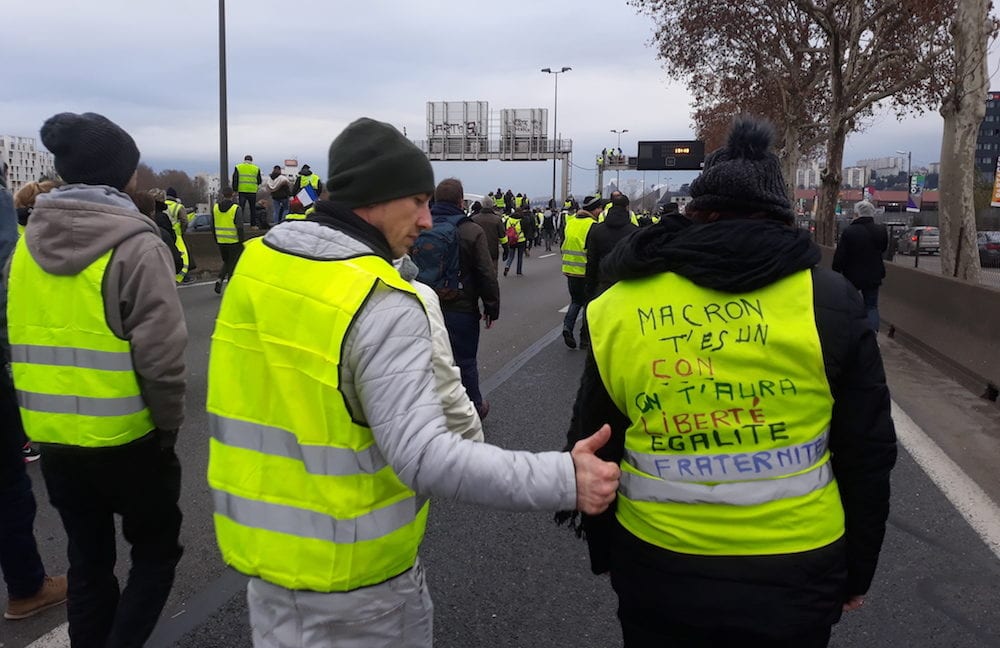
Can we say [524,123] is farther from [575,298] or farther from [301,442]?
[301,442]

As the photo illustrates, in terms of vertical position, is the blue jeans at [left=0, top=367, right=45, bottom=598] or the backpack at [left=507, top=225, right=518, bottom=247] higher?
the backpack at [left=507, top=225, right=518, bottom=247]

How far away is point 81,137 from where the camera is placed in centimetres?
273

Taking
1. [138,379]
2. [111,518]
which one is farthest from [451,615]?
[138,379]

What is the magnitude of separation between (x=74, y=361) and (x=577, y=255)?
316 inches

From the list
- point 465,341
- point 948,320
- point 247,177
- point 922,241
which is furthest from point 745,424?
point 922,241

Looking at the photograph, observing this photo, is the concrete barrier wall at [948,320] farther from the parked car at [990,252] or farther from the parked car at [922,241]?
the parked car at [922,241]

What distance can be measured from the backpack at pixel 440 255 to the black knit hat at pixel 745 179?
4000 millimetres

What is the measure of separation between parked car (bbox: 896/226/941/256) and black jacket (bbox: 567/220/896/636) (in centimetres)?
3778

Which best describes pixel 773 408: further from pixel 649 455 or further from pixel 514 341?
pixel 514 341

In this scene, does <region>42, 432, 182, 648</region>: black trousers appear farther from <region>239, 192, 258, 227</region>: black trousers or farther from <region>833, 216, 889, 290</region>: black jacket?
<region>239, 192, 258, 227</region>: black trousers

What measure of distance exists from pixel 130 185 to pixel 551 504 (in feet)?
6.89

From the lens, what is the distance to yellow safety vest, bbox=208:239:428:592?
168cm

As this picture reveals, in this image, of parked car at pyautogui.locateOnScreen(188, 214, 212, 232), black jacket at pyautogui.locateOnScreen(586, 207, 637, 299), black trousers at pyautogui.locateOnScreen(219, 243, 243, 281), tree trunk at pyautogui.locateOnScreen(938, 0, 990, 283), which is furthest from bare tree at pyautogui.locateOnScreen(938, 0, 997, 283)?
parked car at pyautogui.locateOnScreen(188, 214, 212, 232)

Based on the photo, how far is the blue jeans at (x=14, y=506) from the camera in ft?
10.8
